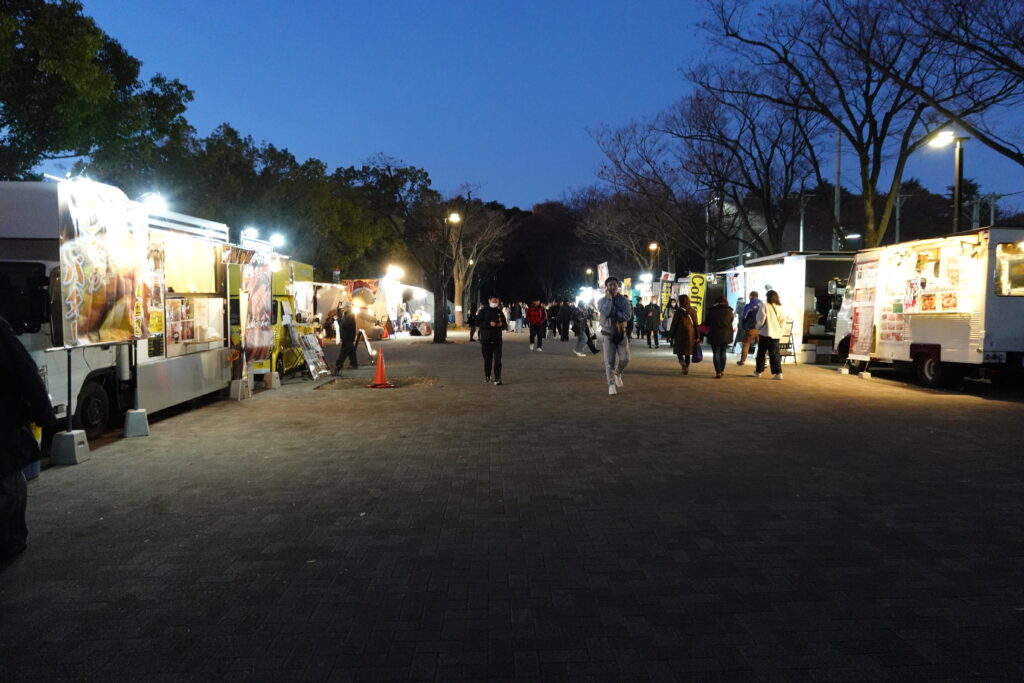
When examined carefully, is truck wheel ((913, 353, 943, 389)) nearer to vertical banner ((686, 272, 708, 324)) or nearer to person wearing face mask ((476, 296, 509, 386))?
person wearing face mask ((476, 296, 509, 386))

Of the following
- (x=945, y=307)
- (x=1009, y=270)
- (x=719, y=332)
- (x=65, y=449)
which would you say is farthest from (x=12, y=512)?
(x=945, y=307)

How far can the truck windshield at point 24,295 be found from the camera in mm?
7453

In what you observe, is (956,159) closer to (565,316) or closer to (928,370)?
(928,370)

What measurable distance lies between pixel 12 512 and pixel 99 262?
422cm

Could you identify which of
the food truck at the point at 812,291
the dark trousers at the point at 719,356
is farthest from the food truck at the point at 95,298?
the food truck at the point at 812,291

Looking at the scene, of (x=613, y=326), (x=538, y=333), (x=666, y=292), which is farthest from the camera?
(x=666, y=292)

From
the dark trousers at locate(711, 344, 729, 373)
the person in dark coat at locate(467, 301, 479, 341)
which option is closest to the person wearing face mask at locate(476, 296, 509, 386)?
the dark trousers at locate(711, 344, 729, 373)

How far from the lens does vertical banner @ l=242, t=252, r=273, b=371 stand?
13.2m

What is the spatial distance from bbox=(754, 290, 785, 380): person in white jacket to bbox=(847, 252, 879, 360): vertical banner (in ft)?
6.81

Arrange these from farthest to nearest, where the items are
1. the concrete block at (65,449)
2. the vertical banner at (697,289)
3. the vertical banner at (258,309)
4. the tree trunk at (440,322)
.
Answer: the tree trunk at (440,322)
the vertical banner at (697,289)
the vertical banner at (258,309)
the concrete block at (65,449)

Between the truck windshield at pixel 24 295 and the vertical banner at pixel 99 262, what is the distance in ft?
0.73

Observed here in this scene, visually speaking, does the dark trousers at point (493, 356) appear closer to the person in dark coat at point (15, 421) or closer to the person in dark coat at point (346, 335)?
the person in dark coat at point (346, 335)

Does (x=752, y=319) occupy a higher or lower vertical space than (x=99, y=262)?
lower

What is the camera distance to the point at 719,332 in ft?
50.1
